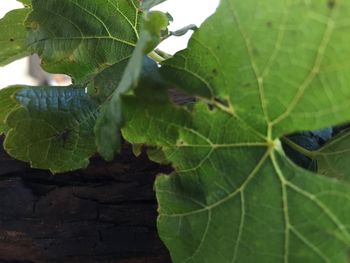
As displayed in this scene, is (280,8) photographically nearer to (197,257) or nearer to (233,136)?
(233,136)

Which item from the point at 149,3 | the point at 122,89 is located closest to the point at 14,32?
the point at 149,3

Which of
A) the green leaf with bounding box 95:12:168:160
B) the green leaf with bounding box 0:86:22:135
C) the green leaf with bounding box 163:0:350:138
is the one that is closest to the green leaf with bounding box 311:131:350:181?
the green leaf with bounding box 163:0:350:138

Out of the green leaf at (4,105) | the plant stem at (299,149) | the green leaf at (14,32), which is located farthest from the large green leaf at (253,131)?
the green leaf at (14,32)

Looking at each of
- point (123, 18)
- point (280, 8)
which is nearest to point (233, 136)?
point (280, 8)

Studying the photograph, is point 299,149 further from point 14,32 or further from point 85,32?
point 14,32

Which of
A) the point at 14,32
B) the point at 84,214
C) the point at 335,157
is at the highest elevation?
the point at 14,32

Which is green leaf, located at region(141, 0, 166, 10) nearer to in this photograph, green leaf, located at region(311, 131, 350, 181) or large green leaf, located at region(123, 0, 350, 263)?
large green leaf, located at region(123, 0, 350, 263)
